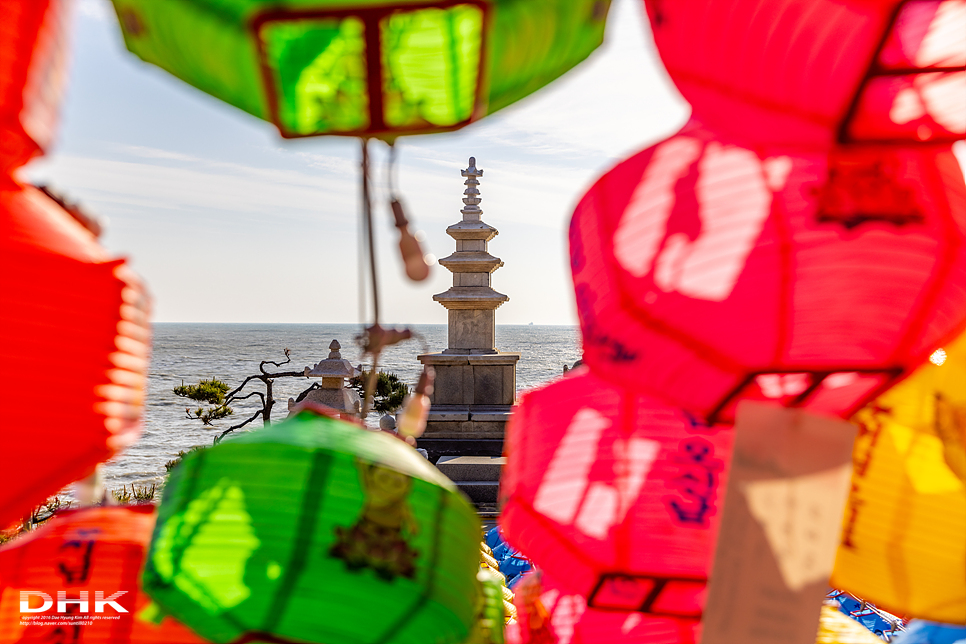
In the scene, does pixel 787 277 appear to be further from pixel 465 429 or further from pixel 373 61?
pixel 465 429

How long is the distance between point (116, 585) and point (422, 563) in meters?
0.68

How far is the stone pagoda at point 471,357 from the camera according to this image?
32.5 feet

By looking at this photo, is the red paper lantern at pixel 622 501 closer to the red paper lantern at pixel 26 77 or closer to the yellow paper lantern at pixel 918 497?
the yellow paper lantern at pixel 918 497

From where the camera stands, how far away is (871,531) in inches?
59.4

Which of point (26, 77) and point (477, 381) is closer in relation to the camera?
point (26, 77)

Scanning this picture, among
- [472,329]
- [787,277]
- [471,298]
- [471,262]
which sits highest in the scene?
[471,262]

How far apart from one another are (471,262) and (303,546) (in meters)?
9.27

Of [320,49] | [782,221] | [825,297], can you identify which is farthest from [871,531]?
[320,49]

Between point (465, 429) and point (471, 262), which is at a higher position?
point (471, 262)

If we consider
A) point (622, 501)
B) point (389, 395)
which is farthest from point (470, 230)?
point (622, 501)

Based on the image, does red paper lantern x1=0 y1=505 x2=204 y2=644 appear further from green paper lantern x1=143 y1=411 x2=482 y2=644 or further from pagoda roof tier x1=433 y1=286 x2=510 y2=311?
pagoda roof tier x1=433 y1=286 x2=510 y2=311

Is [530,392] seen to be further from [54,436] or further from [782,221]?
[54,436]

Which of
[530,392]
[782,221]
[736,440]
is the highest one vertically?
[782,221]

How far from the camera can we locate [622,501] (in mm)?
1577
